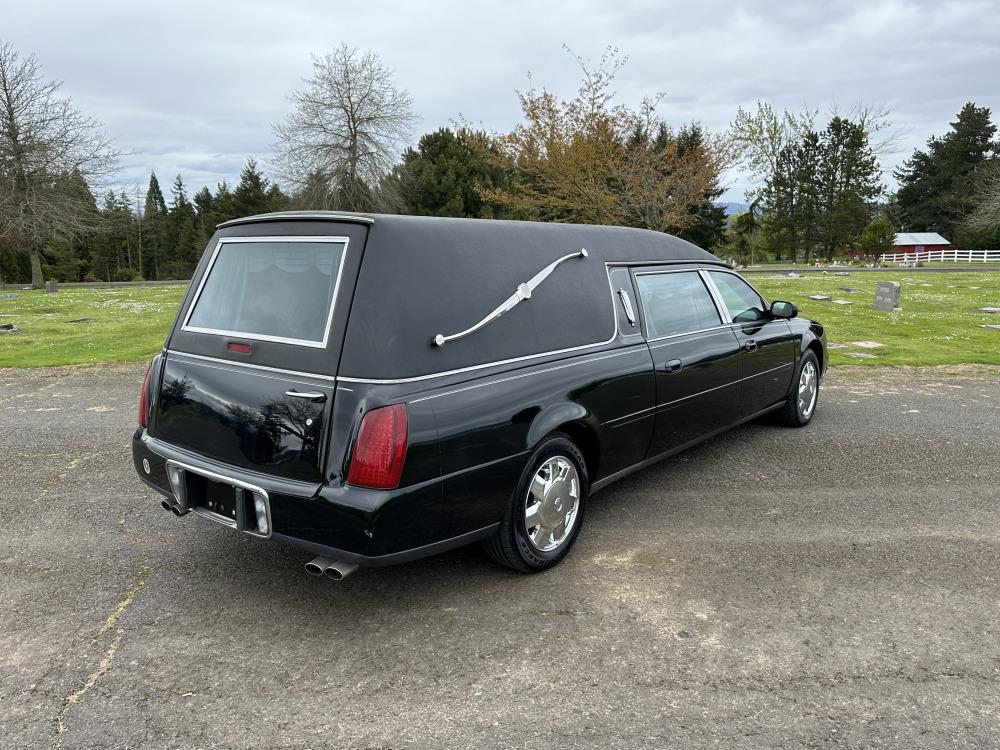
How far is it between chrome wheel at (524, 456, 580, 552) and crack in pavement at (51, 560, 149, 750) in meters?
1.80

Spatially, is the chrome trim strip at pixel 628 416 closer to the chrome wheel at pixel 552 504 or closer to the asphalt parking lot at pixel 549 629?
the chrome wheel at pixel 552 504

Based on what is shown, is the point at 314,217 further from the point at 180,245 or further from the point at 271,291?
the point at 180,245

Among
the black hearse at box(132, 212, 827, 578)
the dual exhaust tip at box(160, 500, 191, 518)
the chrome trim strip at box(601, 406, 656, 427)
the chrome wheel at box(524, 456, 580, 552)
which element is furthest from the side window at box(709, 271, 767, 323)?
the dual exhaust tip at box(160, 500, 191, 518)

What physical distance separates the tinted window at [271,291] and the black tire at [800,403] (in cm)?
429

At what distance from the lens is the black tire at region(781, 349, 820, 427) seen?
19.4 feet

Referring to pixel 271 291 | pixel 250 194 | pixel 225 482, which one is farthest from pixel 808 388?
pixel 250 194

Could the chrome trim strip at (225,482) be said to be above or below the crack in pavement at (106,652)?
above

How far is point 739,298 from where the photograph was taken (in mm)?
5305

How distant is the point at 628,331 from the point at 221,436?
7.41 feet

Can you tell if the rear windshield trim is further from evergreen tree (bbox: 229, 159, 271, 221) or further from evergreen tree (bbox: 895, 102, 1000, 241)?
evergreen tree (bbox: 895, 102, 1000, 241)

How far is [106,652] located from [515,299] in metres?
2.30

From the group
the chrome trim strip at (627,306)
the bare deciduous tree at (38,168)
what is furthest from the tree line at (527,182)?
the chrome trim strip at (627,306)

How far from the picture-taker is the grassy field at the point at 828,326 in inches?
395

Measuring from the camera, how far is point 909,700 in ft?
8.11
